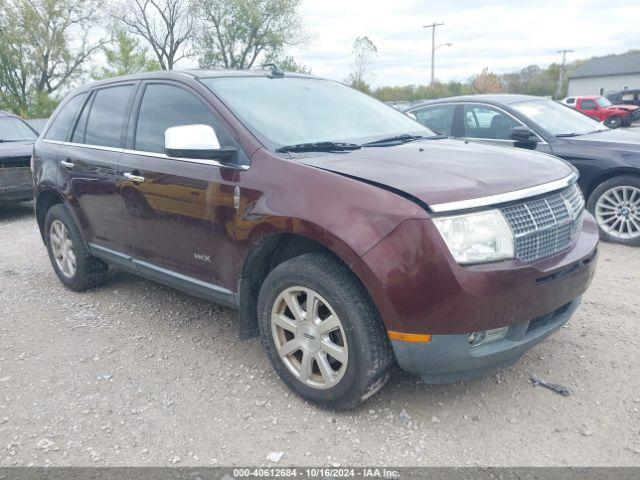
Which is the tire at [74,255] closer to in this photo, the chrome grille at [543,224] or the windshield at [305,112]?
the windshield at [305,112]

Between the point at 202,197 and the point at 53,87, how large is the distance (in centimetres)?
3467

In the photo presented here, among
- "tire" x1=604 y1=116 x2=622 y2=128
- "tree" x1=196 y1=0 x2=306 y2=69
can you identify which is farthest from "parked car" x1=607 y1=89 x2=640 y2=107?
"tree" x1=196 y1=0 x2=306 y2=69

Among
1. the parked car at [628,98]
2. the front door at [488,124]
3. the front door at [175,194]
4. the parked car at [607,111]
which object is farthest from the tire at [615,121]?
the front door at [175,194]

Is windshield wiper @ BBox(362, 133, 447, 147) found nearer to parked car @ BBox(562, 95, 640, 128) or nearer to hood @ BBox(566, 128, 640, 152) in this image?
hood @ BBox(566, 128, 640, 152)

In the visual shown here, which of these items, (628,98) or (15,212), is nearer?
(15,212)

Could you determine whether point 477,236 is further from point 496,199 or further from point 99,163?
point 99,163

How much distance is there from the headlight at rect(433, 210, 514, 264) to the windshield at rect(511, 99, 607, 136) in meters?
4.35

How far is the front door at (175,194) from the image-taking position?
10.6 feet

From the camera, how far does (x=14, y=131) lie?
9.45m

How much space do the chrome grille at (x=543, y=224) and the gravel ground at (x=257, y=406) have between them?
86cm

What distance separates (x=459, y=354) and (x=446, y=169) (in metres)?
0.91

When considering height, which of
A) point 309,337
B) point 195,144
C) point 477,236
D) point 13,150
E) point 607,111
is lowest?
point 607,111

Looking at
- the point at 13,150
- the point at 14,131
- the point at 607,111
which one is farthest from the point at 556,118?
the point at 607,111

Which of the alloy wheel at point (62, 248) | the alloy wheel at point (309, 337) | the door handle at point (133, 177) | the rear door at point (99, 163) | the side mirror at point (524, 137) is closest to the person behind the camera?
the alloy wheel at point (309, 337)
